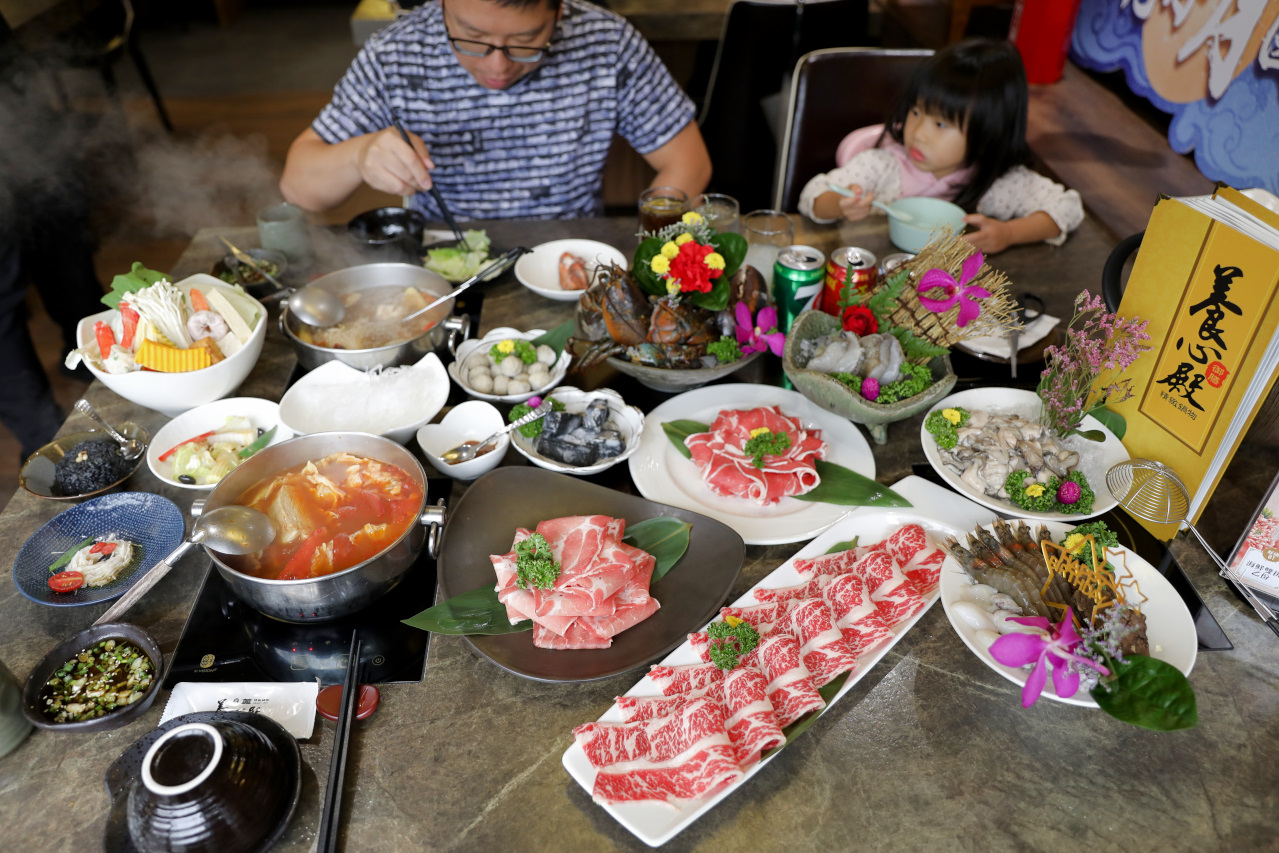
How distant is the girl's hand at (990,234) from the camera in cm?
228

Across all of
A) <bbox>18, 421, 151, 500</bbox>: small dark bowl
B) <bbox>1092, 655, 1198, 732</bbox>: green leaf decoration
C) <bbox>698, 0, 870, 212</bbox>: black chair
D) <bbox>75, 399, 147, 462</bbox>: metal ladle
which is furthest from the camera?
<bbox>698, 0, 870, 212</bbox>: black chair

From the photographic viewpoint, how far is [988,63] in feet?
7.94

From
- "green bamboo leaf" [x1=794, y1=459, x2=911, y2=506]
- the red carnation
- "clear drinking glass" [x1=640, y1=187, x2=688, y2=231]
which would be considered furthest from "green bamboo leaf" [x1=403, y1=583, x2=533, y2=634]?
"clear drinking glass" [x1=640, y1=187, x2=688, y2=231]

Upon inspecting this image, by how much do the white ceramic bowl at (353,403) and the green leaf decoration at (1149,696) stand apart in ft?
4.33

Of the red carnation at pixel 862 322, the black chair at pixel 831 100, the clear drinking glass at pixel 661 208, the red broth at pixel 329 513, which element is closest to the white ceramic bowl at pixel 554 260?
the clear drinking glass at pixel 661 208

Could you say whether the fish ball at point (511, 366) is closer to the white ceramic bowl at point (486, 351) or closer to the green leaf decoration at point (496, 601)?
the white ceramic bowl at point (486, 351)

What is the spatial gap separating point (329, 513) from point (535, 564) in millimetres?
413

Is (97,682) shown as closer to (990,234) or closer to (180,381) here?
(180,381)

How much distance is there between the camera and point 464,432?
5.50 ft

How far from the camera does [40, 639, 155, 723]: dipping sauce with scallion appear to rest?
1.17m

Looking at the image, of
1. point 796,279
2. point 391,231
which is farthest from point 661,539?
point 391,231

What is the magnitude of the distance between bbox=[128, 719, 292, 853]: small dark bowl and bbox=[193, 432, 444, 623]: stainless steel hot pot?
244mm

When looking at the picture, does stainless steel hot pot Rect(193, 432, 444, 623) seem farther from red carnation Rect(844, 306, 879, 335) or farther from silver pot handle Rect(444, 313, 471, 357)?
red carnation Rect(844, 306, 879, 335)

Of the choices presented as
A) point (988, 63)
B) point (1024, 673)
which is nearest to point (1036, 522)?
point (1024, 673)
